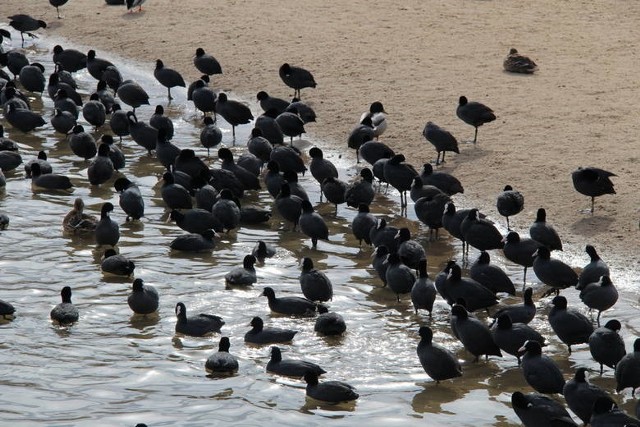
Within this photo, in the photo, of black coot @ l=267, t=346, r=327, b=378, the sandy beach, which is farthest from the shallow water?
the sandy beach

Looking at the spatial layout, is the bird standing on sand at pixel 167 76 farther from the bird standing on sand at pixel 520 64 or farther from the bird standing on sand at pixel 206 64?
the bird standing on sand at pixel 520 64

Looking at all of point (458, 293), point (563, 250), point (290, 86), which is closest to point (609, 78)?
point (290, 86)

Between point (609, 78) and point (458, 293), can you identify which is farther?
point (609, 78)

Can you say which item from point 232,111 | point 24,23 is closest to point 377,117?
point 232,111

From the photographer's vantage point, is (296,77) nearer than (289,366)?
No

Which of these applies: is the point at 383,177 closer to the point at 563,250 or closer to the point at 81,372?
the point at 563,250

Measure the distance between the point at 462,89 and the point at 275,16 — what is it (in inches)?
293

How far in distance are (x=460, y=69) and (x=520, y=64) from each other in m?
1.24

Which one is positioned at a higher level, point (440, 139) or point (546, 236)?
point (440, 139)

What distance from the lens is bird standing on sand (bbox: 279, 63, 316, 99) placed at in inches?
872

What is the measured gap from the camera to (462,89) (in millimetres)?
22234

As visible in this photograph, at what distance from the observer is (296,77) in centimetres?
2220

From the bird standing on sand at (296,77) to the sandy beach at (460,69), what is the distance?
0.51 m

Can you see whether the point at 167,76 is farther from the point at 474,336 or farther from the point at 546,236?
the point at 474,336
